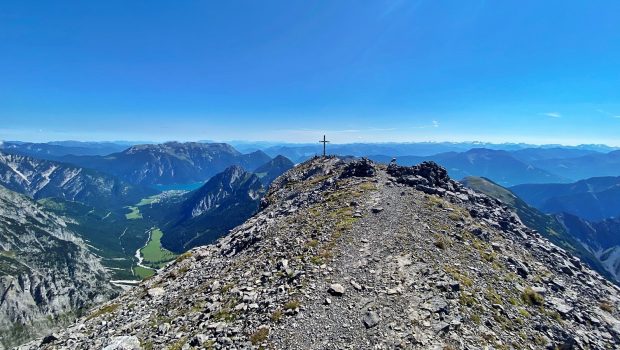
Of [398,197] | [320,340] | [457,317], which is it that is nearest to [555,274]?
[398,197]

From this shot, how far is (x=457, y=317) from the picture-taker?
20984 mm

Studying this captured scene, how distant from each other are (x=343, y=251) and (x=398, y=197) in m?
17.2

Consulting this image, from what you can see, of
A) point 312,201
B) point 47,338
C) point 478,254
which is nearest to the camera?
point 47,338

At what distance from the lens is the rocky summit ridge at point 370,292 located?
782 inches

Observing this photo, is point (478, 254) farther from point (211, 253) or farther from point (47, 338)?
point (47, 338)

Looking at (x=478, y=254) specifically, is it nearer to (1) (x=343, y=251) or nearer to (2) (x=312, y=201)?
(1) (x=343, y=251)

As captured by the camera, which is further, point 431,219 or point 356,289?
point 431,219

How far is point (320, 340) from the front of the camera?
733 inches

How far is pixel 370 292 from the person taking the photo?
2269cm

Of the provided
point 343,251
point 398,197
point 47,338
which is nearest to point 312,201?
point 398,197

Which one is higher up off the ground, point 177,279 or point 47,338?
point 177,279

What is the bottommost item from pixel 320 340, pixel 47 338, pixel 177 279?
pixel 47 338

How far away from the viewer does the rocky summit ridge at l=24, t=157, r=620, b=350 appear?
65.2 ft

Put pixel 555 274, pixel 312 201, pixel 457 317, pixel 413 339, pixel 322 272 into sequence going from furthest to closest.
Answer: pixel 312 201 < pixel 555 274 < pixel 322 272 < pixel 457 317 < pixel 413 339
